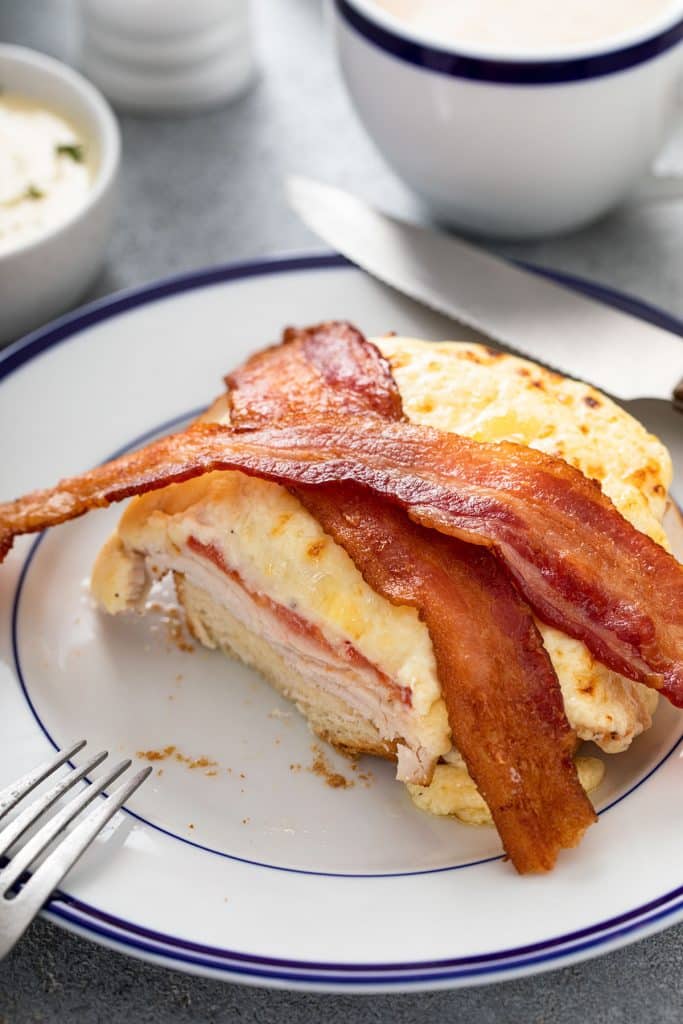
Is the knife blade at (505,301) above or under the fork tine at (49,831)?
above

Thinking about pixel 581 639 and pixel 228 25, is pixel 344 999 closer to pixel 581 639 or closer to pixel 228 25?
pixel 581 639

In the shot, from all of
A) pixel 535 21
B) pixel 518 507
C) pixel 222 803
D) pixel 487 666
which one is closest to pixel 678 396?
pixel 518 507

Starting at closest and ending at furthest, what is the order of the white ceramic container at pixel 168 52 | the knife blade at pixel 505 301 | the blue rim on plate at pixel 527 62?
the knife blade at pixel 505 301
the blue rim on plate at pixel 527 62
the white ceramic container at pixel 168 52

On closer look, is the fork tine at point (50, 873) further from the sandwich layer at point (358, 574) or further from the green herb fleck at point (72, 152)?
the green herb fleck at point (72, 152)

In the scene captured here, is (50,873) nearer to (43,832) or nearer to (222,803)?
Answer: (43,832)

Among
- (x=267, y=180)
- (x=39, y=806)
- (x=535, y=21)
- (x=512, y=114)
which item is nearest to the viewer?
(x=39, y=806)

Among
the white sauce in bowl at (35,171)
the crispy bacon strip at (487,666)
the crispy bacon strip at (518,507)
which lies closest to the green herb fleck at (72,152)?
the white sauce in bowl at (35,171)

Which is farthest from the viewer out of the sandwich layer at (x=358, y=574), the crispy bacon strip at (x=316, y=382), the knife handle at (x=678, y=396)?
the knife handle at (x=678, y=396)
